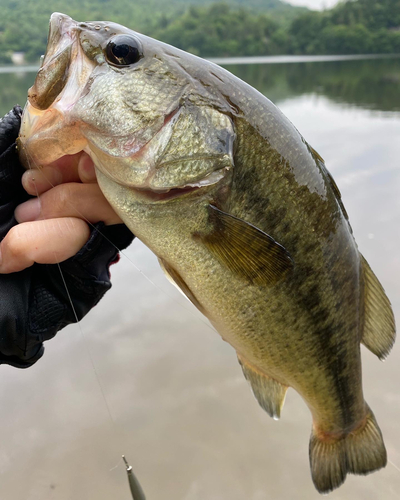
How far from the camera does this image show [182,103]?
1452mm

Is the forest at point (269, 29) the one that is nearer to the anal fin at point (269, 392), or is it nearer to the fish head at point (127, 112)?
the fish head at point (127, 112)

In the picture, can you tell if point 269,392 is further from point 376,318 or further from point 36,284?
point 36,284

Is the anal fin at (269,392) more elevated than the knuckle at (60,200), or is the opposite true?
the knuckle at (60,200)

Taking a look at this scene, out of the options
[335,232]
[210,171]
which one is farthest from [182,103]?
[335,232]

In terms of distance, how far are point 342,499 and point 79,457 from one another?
6.41 ft

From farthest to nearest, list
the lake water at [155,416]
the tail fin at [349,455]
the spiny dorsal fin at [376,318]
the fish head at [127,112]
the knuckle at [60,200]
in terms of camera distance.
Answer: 1. the lake water at [155,416]
2. the tail fin at [349,455]
3. the spiny dorsal fin at [376,318]
4. the knuckle at [60,200]
5. the fish head at [127,112]

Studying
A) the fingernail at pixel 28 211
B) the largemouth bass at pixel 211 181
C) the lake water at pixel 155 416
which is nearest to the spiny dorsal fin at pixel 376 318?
the largemouth bass at pixel 211 181

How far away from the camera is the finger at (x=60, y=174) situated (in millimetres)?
1537

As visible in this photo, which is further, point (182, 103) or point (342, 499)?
point (342, 499)

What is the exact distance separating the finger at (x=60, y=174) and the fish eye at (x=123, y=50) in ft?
1.19

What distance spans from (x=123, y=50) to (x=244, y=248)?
852mm

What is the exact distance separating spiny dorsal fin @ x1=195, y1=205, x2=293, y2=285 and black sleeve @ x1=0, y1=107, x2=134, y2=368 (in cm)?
53

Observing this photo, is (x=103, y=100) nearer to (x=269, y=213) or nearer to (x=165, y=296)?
(x=269, y=213)

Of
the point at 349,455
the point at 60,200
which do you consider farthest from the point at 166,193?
the point at 349,455
